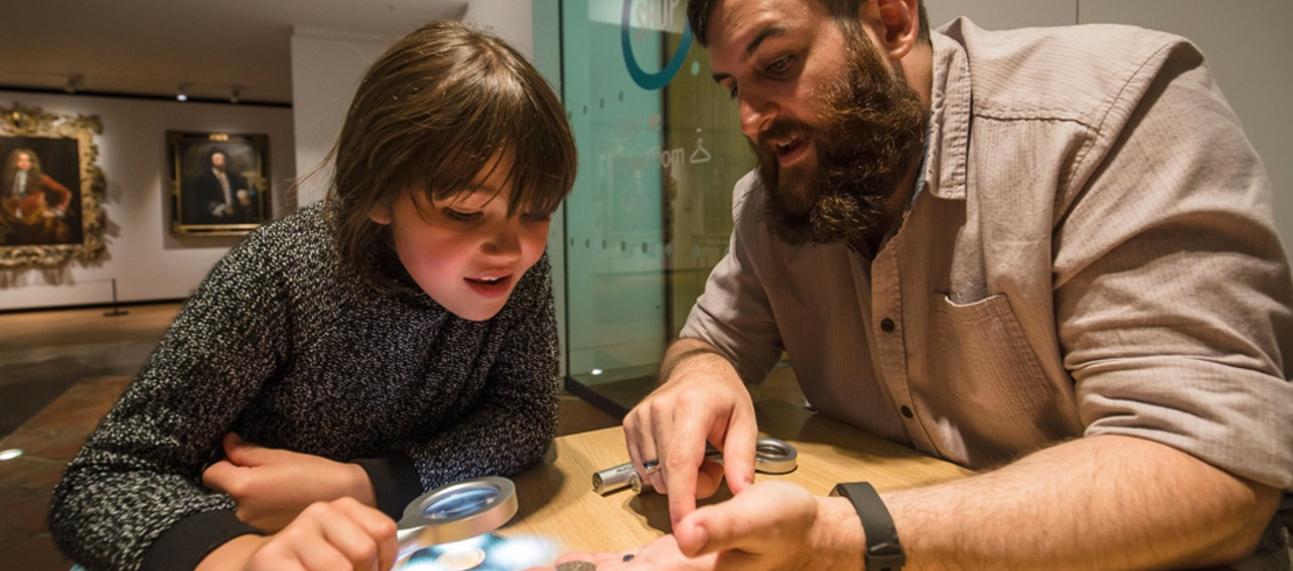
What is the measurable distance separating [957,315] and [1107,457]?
0.30 metres

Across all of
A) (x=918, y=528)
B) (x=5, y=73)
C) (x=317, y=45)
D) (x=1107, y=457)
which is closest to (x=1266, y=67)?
(x=1107, y=457)

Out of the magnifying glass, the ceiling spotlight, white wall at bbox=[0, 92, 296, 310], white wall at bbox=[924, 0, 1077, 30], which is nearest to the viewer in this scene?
the magnifying glass

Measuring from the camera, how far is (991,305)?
98 centimetres

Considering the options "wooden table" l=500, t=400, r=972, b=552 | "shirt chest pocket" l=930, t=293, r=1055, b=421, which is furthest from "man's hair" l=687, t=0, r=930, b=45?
"wooden table" l=500, t=400, r=972, b=552

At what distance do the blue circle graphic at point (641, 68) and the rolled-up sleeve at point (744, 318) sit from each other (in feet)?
6.73

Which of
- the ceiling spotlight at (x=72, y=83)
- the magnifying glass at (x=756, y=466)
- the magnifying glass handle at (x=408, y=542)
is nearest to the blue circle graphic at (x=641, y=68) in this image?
the magnifying glass at (x=756, y=466)

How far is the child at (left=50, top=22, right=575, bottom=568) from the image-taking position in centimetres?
80

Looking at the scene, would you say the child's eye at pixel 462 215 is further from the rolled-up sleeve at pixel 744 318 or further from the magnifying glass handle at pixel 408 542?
the rolled-up sleeve at pixel 744 318

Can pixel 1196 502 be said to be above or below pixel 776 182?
below

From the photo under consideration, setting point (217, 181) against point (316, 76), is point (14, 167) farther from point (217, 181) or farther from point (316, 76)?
point (316, 76)

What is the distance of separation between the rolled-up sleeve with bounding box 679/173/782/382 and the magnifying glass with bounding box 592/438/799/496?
0.79 ft

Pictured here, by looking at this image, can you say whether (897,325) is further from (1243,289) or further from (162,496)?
(162,496)

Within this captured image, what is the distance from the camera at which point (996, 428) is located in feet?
3.50

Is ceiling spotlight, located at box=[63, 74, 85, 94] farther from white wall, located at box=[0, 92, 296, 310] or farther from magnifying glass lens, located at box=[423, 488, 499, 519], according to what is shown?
magnifying glass lens, located at box=[423, 488, 499, 519]
